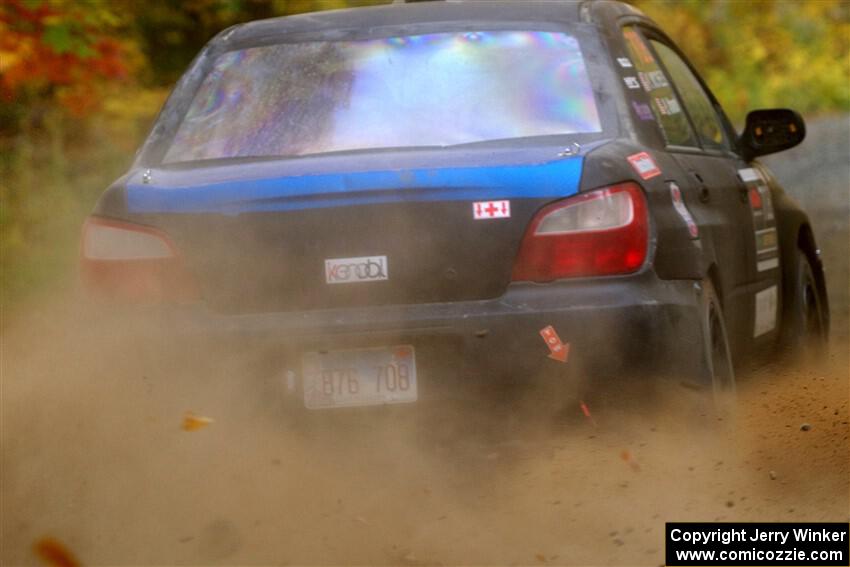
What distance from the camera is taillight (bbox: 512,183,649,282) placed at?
488 centimetres

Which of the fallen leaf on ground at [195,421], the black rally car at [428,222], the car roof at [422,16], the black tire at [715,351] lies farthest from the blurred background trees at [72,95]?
the black tire at [715,351]

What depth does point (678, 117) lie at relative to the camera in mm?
6340

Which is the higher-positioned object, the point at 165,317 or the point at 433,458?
the point at 165,317

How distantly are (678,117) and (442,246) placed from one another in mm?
1760

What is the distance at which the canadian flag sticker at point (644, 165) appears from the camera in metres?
5.07

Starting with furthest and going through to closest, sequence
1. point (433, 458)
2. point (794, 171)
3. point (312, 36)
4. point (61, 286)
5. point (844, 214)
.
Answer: point (794, 171)
point (844, 214)
point (61, 286)
point (312, 36)
point (433, 458)

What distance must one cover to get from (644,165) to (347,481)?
1.24m

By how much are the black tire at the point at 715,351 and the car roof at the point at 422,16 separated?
1.08 m

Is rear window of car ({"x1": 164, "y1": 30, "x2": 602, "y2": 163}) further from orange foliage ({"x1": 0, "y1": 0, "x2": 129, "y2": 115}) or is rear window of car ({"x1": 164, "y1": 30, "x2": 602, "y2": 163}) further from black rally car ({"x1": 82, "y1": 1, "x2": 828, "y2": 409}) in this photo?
orange foliage ({"x1": 0, "y1": 0, "x2": 129, "y2": 115})

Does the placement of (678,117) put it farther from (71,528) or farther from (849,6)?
(849,6)

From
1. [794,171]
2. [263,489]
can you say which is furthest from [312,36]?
[794,171]

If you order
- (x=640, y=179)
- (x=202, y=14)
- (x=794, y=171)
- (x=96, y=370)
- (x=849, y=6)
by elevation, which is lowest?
(x=849, y=6)

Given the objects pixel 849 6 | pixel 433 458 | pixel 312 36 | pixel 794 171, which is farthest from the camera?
pixel 849 6

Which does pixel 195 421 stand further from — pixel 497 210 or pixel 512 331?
pixel 497 210
